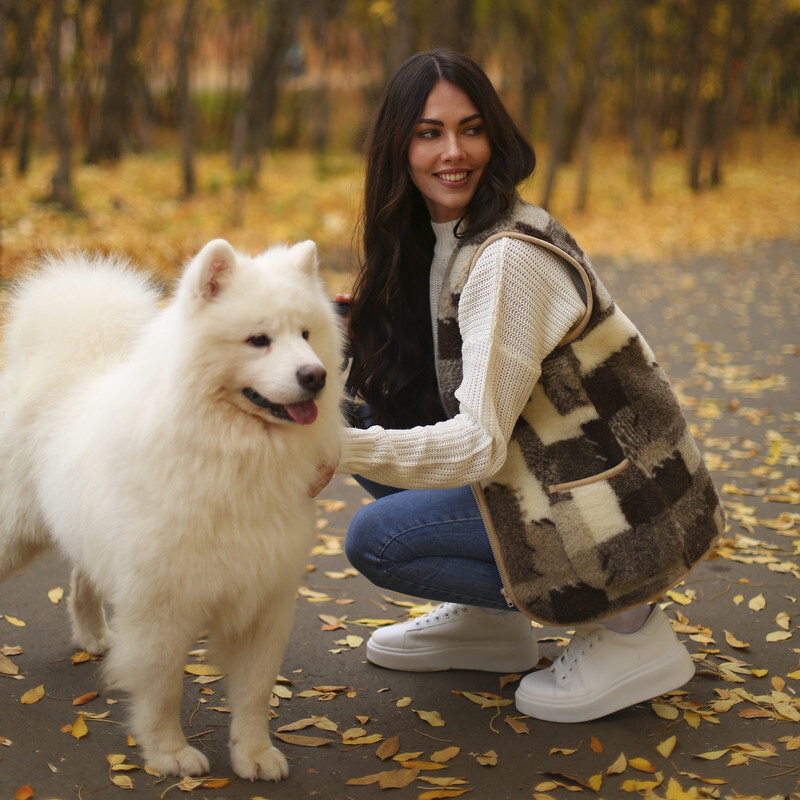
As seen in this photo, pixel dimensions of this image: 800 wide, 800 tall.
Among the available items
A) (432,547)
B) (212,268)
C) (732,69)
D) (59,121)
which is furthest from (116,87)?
(212,268)

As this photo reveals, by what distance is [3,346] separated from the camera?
2.85 metres

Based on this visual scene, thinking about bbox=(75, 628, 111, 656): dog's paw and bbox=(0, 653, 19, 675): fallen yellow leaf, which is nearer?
bbox=(0, 653, 19, 675): fallen yellow leaf

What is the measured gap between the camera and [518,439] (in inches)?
99.8

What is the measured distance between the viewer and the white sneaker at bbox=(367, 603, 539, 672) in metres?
3.00

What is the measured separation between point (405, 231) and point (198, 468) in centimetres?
116

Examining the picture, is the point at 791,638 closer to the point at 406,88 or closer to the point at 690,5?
the point at 406,88

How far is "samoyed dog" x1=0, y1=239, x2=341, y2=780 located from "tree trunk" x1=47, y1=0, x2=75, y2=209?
7995mm

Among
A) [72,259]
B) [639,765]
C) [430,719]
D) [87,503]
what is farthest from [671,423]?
[72,259]

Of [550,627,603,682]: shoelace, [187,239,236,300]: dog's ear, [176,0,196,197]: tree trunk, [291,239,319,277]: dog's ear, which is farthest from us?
[176,0,196,197]: tree trunk

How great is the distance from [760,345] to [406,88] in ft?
20.2

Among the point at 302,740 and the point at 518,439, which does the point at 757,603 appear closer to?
the point at 518,439

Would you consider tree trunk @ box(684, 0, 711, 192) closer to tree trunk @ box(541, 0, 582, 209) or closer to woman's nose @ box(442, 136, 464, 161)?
tree trunk @ box(541, 0, 582, 209)

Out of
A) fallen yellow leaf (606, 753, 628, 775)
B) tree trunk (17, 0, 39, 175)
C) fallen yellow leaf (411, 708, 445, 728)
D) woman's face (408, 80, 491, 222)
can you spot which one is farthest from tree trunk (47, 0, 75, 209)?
fallen yellow leaf (606, 753, 628, 775)

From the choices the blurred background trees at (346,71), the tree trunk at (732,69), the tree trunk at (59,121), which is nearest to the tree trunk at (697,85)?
the blurred background trees at (346,71)
